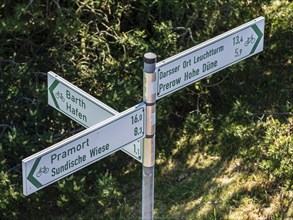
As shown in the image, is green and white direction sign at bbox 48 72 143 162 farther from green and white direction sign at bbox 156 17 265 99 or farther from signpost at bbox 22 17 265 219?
green and white direction sign at bbox 156 17 265 99

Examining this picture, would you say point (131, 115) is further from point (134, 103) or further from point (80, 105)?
point (134, 103)

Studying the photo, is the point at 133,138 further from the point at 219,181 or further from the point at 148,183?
the point at 219,181

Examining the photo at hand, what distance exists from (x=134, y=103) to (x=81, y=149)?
234 centimetres

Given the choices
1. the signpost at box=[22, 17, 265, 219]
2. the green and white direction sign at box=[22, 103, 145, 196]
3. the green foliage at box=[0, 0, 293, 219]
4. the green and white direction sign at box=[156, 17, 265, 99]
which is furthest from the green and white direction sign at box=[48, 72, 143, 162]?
the green foliage at box=[0, 0, 293, 219]

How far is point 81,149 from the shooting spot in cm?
326

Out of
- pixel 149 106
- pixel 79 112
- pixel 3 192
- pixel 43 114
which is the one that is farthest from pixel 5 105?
pixel 149 106

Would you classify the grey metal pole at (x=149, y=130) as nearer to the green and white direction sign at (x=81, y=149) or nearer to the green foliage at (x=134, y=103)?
the green and white direction sign at (x=81, y=149)

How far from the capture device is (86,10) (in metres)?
5.95

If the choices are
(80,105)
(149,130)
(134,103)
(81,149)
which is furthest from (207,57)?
(134,103)

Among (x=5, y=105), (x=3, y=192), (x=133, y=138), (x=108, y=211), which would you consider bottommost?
(x=108, y=211)

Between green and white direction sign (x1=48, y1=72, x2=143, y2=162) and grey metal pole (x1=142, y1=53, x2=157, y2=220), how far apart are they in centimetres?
6

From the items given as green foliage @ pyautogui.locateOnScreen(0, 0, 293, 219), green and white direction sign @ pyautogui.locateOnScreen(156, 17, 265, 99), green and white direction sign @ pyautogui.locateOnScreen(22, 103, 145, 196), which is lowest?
green foliage @ pyautogui.locateOnScreen(0, 0, 293, 219)

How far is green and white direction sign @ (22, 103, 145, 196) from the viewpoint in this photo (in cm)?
316

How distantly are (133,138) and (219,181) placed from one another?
2.64 meters
